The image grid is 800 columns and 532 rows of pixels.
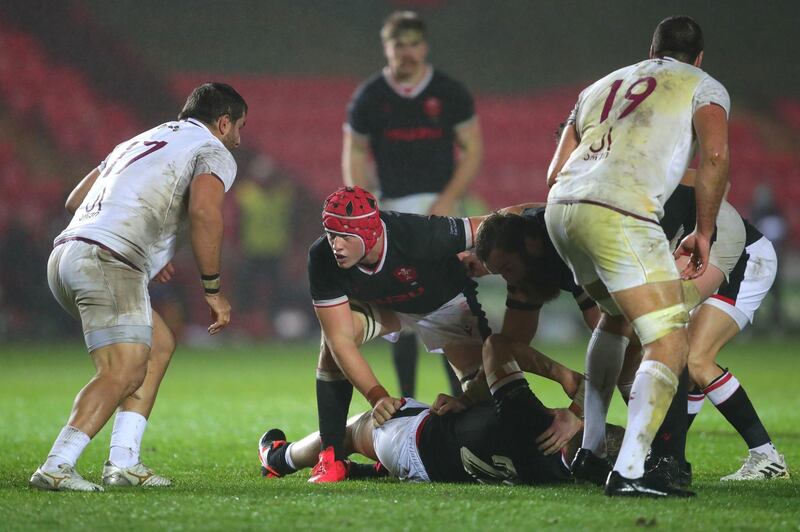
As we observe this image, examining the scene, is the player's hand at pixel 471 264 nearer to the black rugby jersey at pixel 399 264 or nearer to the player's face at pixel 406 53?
the black rugby jersey at pixel 399 264

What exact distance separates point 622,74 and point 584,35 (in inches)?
756

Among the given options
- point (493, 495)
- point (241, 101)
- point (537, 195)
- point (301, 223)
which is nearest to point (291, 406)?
point (241, 101)

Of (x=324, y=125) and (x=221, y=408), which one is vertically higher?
(x=324, y=125)

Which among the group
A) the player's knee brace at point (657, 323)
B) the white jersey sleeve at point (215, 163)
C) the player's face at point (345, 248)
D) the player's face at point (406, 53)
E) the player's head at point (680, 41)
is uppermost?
the player's face at point (406, 53)

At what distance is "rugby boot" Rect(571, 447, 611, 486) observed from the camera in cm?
480

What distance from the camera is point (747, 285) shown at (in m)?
5.60

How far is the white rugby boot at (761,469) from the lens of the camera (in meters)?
5.16

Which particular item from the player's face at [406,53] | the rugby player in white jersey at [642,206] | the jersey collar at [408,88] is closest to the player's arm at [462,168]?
the jersey collar at [408,88]

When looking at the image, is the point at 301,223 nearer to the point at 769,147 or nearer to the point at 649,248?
the point at 769,147

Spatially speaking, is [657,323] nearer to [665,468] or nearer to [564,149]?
[665,468]

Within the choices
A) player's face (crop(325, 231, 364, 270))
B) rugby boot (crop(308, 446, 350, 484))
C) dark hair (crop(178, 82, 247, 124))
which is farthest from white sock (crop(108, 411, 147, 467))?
dark hair (crop(178, 82, 247, 124))

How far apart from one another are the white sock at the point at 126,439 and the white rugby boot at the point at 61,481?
0.39 meters

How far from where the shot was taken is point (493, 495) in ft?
14.6

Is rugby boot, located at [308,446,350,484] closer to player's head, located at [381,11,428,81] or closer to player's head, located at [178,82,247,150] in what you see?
player's head, located at [178,82,247,150]
